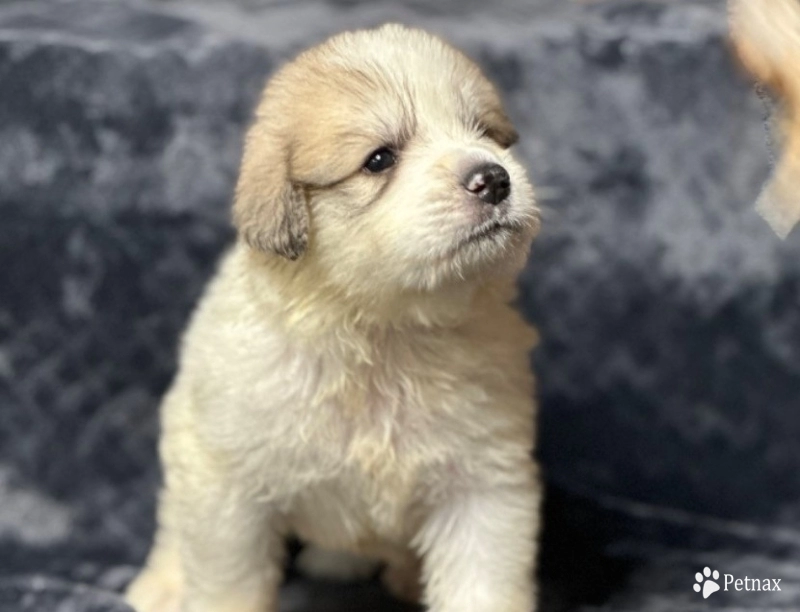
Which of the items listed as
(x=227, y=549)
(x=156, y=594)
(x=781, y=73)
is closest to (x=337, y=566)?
(x=156, y=594)

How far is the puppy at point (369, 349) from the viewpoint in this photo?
1.66 m

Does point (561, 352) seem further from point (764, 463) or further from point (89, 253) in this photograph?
point (89, 253)

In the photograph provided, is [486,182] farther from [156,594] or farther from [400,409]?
[156,594]

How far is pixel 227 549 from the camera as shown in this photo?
189 centimetres

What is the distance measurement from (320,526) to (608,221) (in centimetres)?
95

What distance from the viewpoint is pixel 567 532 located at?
95.7 inches

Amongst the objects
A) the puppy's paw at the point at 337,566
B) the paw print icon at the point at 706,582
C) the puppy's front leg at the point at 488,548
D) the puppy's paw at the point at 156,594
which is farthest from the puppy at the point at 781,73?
the puppy's paw at the point at 156,594

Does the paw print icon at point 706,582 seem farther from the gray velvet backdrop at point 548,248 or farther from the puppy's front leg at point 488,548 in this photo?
the puppy's front leg at point 488,548

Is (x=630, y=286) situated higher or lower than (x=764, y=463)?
higher

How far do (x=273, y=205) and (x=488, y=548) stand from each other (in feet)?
1.99

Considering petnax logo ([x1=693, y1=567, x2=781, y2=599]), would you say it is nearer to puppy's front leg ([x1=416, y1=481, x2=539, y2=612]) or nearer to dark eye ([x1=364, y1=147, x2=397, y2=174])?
puppy's front leg ([x1=416, y1=481, x2=539, y2=612])

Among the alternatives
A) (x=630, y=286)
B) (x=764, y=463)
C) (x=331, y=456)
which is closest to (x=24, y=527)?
(x=331, y=456)

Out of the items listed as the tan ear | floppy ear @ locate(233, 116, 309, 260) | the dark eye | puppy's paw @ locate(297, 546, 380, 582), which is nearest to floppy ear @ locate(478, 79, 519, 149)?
the tan ear

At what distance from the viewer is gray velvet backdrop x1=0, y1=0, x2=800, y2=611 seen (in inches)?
96.3
